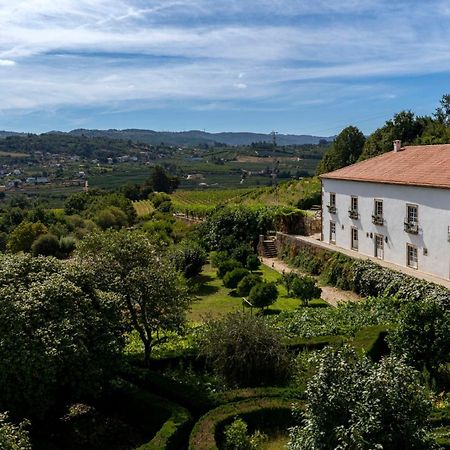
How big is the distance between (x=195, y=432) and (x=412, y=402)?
546cm

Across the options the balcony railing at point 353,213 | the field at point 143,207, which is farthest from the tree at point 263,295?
the field at point 143,207

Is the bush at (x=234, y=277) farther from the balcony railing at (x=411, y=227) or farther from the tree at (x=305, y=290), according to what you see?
the balcony railing at (x=411, y=227)

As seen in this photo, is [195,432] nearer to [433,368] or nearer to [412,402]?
[412,402]

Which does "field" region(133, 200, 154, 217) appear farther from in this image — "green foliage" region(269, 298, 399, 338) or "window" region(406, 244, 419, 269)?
"green foliage" region(269, 298, 399, 338)

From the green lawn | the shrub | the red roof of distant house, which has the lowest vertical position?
the green lawn

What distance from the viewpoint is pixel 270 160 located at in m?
180

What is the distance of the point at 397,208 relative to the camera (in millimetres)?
27812

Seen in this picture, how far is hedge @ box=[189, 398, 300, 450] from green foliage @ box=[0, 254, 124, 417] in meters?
2.97

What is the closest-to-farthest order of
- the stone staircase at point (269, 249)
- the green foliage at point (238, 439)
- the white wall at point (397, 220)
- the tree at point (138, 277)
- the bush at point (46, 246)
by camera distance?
the green foliage at point (238, 439) < the tree at point (138, 277) < the white wall at point (397, 220) < the stone staircase at point (269, 249) < the bush at point (46, 246)

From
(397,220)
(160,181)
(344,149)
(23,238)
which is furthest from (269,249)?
(160,181)

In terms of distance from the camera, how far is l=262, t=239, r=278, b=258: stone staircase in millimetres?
39562

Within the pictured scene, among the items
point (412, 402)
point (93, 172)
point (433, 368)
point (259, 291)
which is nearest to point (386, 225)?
point (259, 291)

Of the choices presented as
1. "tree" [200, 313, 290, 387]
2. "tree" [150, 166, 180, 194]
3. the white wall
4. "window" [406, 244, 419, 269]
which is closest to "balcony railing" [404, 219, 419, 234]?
the white wall

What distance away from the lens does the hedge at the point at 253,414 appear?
1267 centimetres
